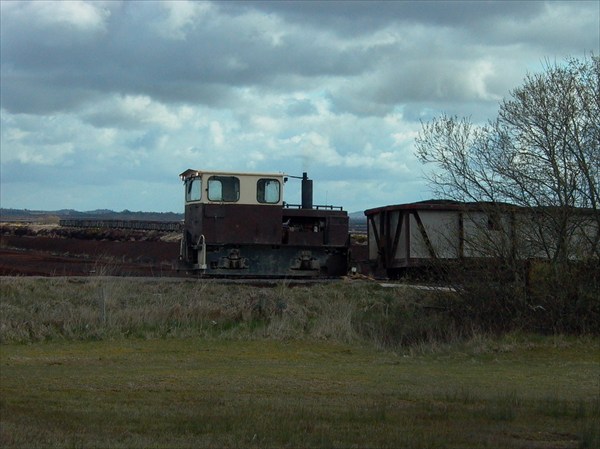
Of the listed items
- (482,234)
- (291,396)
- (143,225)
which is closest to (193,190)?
(482,234)

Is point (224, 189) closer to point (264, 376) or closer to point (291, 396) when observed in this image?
point (264, 376)

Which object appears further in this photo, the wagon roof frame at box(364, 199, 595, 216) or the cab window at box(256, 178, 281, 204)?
the cab window at box(256, 178, 281, 204)

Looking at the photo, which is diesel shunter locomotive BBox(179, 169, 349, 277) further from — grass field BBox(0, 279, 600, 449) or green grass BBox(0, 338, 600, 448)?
green grass BBox(0, 338, 600, 448)

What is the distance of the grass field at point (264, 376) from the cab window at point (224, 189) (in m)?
3.70

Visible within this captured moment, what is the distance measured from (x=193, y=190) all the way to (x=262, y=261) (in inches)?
119

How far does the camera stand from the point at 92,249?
5497cm

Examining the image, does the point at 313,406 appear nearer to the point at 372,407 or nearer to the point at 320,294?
the point at 372,407

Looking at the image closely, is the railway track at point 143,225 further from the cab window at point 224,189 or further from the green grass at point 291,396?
the green grass at point 291,396

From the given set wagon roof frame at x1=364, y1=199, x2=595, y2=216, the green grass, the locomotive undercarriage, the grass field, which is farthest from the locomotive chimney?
the green grass

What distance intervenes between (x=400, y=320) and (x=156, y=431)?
13.3m

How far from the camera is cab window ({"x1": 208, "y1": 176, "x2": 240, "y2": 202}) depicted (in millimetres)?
26875

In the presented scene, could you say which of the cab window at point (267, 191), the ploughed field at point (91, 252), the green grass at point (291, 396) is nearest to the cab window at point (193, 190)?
the cab window at point (267, 191)

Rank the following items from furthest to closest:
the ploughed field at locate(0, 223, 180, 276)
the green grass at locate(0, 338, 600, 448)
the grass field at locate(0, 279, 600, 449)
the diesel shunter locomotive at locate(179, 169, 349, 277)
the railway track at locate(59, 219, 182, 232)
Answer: the railway track at locate(59, 219, 182, 232), the ploughed field at locate(0, 223, 180, 276), the diesel shunter locomotive at locate(179, 169, 349, 277), the grass field at locate(0, 279, 600, 449), the green grass at locate(0, 338, 600, 448)

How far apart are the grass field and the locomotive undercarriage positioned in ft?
9.81
